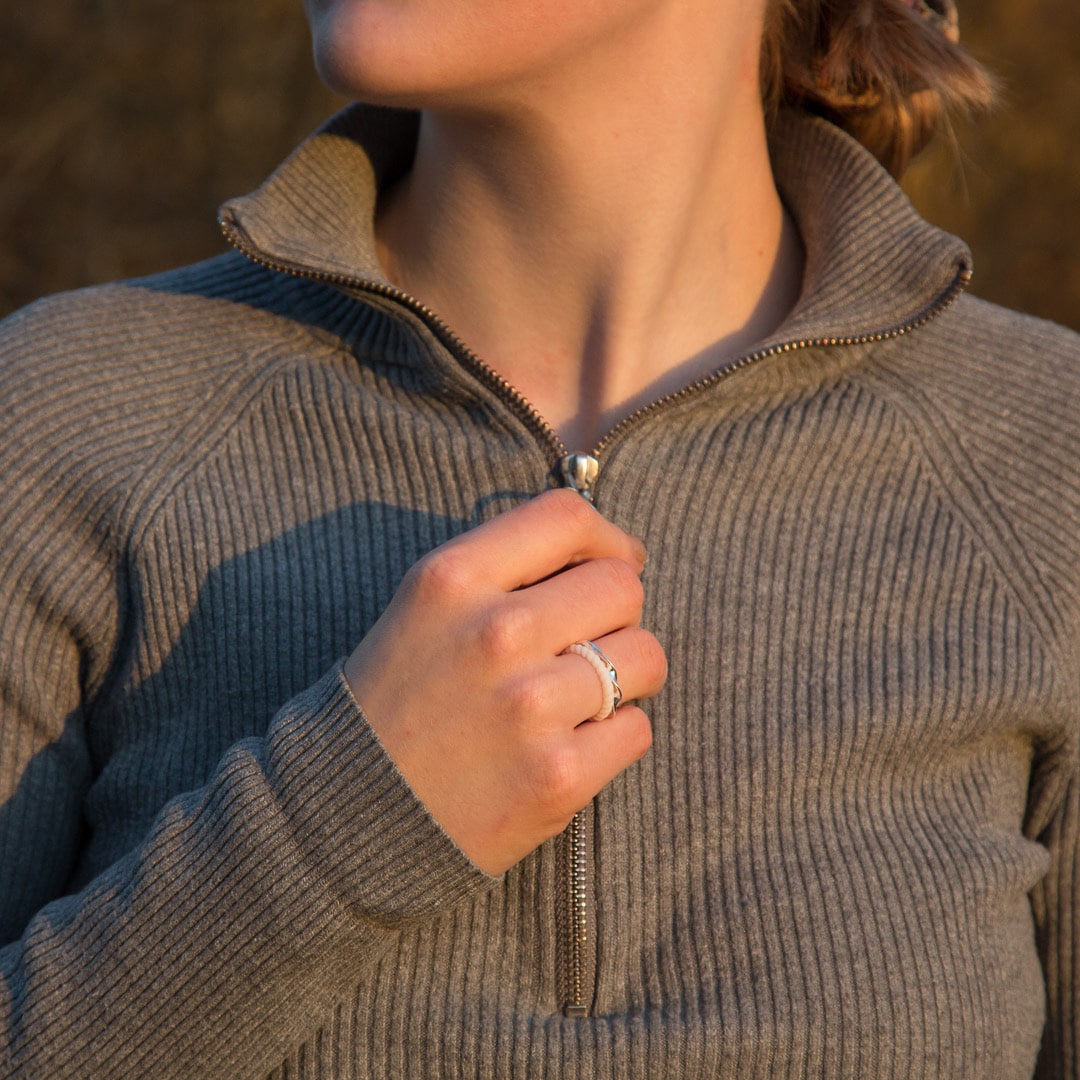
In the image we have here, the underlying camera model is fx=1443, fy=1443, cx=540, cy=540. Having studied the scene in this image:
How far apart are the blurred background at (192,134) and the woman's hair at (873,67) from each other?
3.12 metres

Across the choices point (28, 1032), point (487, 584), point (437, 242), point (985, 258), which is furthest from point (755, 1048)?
point (985, 258)

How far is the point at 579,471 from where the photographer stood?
1224 mm

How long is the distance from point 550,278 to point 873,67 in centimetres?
42

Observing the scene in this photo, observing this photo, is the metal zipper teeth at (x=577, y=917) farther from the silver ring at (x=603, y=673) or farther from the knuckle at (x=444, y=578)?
the knuckle at (x=444, y=578)

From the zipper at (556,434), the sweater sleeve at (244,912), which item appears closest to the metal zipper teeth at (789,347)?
the zipper at (556,434)

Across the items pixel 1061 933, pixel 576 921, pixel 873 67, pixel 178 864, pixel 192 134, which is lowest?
pixel 192 134

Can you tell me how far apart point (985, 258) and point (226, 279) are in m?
3.70

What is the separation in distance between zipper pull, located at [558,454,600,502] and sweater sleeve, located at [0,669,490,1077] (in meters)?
0.28

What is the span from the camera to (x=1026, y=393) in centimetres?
138

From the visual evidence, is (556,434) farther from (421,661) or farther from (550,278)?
(421,661)

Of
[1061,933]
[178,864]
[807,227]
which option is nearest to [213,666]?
[178,864]

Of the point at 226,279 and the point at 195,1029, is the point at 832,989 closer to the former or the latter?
the point at 195,1029

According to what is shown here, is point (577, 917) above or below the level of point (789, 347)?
below

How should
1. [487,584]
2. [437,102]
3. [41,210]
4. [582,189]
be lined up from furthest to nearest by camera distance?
[41,210] → [582,189] → [437,102] → [487,584]
